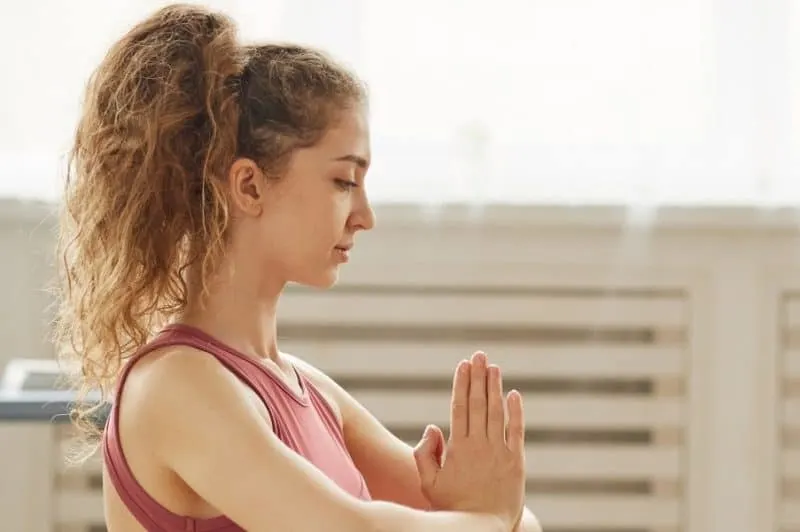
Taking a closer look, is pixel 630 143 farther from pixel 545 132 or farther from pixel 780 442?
pixel 780 442

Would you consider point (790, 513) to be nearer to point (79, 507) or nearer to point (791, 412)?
point (791, 412)

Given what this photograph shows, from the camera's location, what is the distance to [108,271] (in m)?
1.11

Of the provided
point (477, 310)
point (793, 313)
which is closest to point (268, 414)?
point (477, 310)

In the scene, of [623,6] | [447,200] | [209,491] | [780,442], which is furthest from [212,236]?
[780,442]

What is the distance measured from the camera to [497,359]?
2.51 metres

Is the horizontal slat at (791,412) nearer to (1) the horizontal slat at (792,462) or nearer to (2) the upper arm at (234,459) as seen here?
(1) the horizontal slat at (792,462)

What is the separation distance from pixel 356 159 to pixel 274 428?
243 mm

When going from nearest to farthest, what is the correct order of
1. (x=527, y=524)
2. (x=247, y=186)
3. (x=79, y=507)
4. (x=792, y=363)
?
(x=247, y=186)
(x=527, y=524)
(x=79, y=507)
(x=792, y=363)

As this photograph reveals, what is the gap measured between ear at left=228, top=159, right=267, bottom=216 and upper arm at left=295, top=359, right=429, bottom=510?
23 cm

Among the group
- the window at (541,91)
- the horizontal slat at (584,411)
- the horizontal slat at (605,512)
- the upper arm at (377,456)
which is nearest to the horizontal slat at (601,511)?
the horizontal slat at (605,512)

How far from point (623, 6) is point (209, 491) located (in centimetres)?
172

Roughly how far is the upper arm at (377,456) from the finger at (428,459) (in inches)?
4.6

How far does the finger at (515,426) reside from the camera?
113 centimetres

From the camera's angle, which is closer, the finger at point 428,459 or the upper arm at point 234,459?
the upper arm at point 234,459
